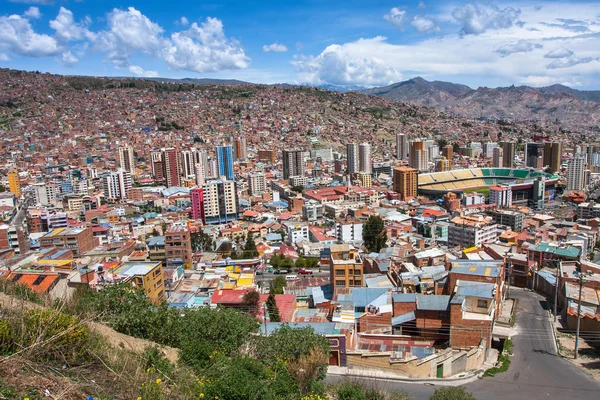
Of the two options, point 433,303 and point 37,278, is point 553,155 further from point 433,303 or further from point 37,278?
point 37,278

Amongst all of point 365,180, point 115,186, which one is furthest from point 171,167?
point 365,180

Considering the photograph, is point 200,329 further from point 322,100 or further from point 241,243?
point 322,100

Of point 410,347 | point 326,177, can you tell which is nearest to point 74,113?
point 326,177

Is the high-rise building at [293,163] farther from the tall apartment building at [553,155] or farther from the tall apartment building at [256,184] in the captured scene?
the tall apartment building at [553,155]

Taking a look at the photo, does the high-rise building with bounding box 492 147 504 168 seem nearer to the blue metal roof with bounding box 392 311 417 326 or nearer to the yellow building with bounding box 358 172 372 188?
the yellow building with bounding box 358 172 372 188

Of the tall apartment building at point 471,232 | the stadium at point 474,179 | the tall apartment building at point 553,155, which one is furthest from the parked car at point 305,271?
the tall apartment building at point 553,155

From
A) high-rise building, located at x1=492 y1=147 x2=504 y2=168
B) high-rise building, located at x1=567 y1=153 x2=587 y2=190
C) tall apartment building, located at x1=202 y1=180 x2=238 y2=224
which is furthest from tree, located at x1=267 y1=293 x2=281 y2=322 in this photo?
high-rise building, located at x1=492 y1=147 x2=504 y2=168
